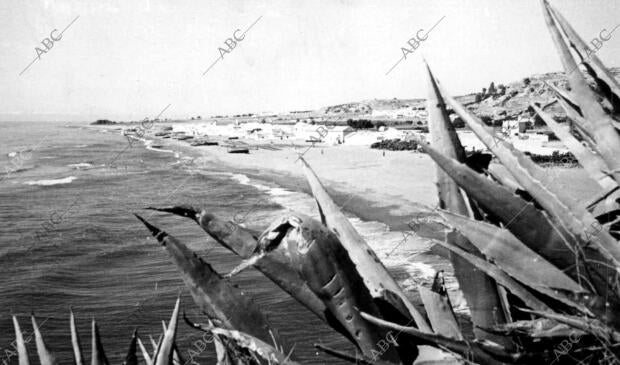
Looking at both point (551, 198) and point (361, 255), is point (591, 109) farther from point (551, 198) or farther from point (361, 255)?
point (361, 255)

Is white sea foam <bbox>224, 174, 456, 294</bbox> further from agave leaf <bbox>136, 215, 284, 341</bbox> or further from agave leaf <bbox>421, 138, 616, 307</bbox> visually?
agave leaf <bbox>421, 138, 616, 307</bbox>

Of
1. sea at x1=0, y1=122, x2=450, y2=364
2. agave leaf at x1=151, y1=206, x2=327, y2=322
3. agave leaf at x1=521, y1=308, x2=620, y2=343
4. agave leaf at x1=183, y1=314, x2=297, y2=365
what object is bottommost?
sea at x1=0, y1=122, x2=450, y2=364

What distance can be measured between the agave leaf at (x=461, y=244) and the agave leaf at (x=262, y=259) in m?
0.34

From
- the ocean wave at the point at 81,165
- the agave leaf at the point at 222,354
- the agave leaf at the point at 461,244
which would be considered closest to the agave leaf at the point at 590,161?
the agave leaf at the point at 461,244

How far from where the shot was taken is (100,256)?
67.5ft

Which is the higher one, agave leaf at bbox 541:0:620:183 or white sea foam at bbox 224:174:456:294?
agave leaf at bbox 541:0:620:183

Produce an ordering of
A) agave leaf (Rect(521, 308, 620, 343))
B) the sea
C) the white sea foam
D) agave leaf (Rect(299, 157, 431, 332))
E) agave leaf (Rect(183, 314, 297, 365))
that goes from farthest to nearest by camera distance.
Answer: the white sea foam
the sea
agave leaf (Rect(299, 157, 431, 332))
agave leaf (Rect(183, 314, 297, 365))
agave leaf (Rect(521, 308, 620, 343))

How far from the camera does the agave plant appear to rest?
986mm

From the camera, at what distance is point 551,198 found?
3.49 ft

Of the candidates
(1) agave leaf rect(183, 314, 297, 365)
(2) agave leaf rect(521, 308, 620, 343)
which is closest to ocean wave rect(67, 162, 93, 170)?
(1) agave leaf rect(183, 314, 297, 365)

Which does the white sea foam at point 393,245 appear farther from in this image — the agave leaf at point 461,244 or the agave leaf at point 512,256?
the agave leaf at point 512,256

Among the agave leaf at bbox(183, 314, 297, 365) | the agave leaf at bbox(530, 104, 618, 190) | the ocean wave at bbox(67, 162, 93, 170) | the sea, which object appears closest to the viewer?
the agave leaf at bbox(183, 314, 297, 365)

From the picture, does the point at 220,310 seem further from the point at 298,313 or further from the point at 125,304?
the point at 125,304

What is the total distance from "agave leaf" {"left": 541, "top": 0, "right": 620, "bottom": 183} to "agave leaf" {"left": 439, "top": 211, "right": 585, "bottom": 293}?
475 mm
